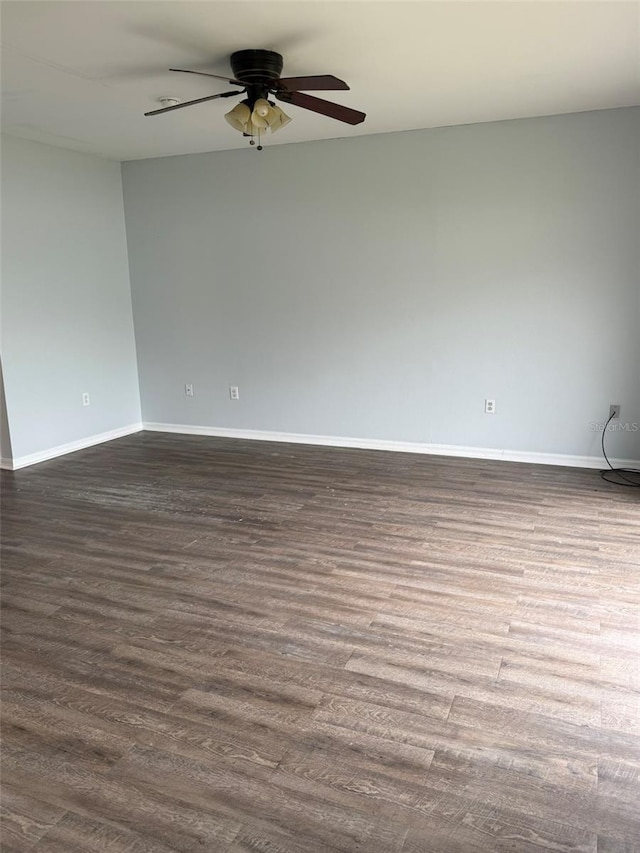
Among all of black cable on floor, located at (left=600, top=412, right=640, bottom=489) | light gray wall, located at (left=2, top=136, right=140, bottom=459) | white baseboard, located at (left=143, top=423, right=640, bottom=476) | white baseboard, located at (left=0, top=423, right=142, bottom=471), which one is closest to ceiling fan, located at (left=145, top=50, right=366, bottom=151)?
light gray wall, located at (left=2, top=136, right=140, bottom=459)

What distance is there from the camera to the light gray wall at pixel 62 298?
15.5 feet

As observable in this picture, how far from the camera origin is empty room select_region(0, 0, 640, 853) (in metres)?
1.80

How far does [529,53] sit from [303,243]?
2.42 meters

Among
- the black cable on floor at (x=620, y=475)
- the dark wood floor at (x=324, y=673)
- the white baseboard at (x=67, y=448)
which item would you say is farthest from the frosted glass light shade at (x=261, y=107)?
the white baseboard at (x=67, y=448)

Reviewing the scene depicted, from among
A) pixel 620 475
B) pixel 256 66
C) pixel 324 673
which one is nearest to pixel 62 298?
pixel 256 66

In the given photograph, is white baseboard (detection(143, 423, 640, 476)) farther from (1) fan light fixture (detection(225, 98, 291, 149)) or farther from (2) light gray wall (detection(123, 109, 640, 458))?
(1) fan light fixture (detection(225, 98, 291, 149))

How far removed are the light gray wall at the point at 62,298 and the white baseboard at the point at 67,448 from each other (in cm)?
4

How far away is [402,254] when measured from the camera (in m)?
4.86

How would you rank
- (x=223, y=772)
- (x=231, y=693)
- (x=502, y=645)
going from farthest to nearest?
(x=502, y=645)
(x=231, y=693)
(x=223, y=772)

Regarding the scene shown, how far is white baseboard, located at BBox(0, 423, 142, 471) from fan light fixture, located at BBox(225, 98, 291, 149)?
3.16 metres

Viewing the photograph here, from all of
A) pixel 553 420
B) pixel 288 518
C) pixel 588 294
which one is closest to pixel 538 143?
pixel 588 294

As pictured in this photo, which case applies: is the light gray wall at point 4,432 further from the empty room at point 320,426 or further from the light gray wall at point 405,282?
the light gray wall at point 405,282

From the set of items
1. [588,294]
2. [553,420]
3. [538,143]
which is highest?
[538,143]

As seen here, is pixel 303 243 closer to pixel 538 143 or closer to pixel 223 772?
pixel 538 143
